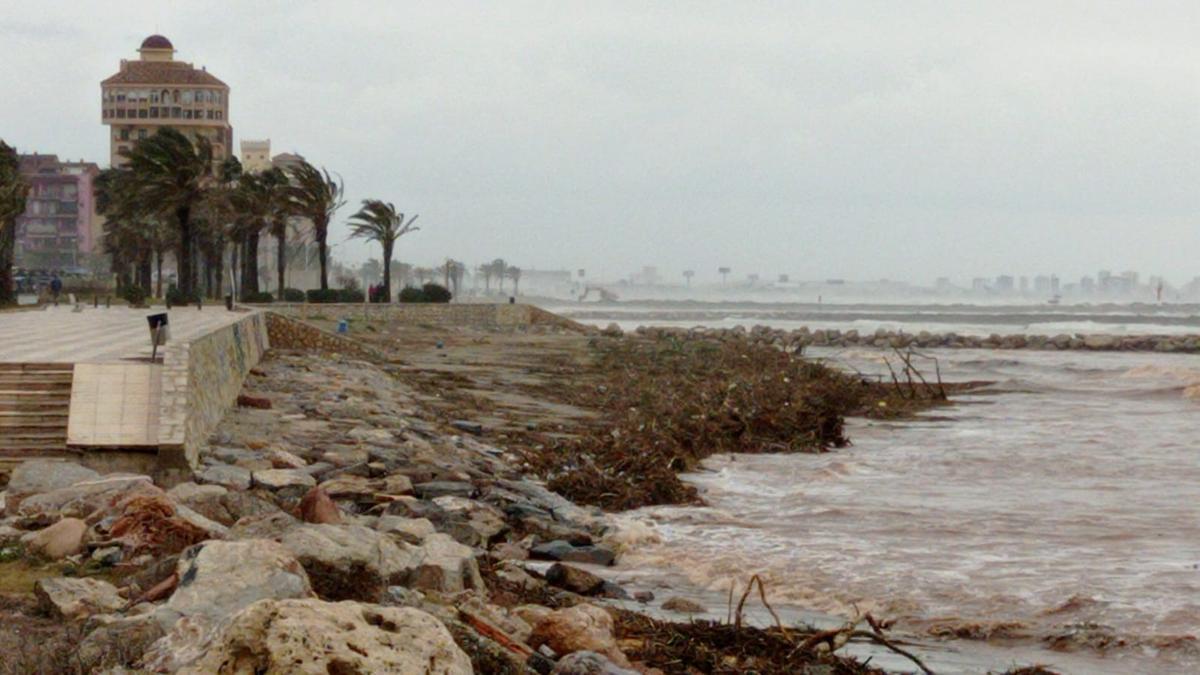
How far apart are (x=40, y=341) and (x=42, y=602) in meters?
12.6

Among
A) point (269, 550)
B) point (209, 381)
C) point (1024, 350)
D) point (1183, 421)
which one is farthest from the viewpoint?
point (1024, 350)

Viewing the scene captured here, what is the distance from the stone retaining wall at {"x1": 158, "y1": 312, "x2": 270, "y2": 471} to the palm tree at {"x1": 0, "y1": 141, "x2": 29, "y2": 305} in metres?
26.0

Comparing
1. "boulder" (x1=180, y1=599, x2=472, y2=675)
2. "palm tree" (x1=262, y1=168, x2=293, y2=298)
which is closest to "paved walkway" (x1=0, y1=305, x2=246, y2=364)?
"boulder" (x1=180, y1=599, x2=472, y2=675)

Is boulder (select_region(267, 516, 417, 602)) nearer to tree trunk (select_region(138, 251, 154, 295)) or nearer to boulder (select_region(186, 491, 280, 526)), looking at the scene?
boulder (select_region(186, 491, 280, 526))

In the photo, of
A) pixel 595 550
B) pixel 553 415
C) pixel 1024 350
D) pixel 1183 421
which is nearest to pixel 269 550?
pixel 595 550

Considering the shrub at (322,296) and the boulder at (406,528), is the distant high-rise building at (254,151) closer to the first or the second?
the shrub at (322,296)

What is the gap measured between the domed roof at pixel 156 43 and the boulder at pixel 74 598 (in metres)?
125

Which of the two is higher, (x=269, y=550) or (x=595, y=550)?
(x=269, y=550)

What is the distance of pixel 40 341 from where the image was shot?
1933 cm

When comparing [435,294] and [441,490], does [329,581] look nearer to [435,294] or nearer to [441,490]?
[441,490]

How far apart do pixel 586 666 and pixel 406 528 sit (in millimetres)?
3159

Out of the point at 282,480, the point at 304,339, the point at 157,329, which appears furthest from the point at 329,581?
the point at 304,339

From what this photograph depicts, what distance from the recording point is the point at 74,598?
7461 mm

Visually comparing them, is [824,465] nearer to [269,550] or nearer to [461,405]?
[461,405]
